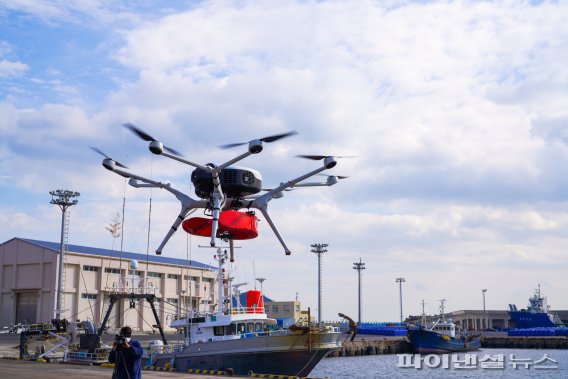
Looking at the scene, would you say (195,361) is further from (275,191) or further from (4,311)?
(4,311)

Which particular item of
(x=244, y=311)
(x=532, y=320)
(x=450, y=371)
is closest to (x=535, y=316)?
(x=532, y=320)

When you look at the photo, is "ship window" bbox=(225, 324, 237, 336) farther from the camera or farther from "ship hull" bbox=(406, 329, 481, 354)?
"ship hull" bbox=(406, 329, 481, 354)

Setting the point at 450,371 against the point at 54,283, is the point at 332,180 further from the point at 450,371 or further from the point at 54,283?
the point at 54,283

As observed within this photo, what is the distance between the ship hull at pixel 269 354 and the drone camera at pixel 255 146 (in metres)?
11.0

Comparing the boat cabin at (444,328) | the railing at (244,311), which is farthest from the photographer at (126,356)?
the boat cabin at (444,328)

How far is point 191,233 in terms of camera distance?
42.3 metres

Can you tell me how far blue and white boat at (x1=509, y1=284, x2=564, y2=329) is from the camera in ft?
489

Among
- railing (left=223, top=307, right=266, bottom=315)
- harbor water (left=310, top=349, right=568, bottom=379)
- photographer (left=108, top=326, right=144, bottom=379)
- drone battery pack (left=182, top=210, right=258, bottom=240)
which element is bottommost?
harbor water (left=310, top=349, right=568, bottom=379)

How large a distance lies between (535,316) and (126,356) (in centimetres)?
15208

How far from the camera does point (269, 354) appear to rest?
35594 mm

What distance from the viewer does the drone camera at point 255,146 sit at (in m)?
32.1

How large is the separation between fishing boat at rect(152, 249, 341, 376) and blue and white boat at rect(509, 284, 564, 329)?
5013 inches

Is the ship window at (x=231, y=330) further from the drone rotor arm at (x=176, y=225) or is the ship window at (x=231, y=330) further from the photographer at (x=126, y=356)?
the photographer at (x=126, y=356)

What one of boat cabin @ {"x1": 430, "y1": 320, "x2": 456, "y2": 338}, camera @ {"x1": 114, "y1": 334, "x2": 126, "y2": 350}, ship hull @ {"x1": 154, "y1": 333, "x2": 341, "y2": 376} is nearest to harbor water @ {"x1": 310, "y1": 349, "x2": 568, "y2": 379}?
ship hull @ {"x1": 154, "y1": 333, "x2": 341, "y2": 376}
